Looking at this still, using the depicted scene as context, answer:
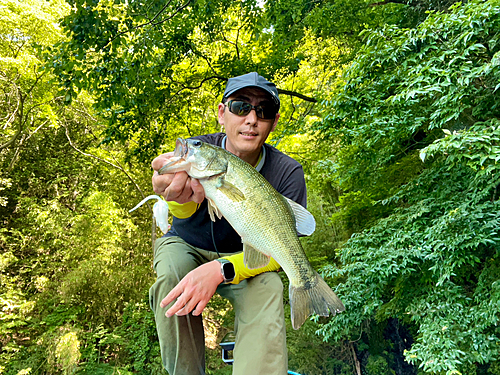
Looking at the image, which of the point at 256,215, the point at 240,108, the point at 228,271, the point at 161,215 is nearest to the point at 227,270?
the point at 228,271

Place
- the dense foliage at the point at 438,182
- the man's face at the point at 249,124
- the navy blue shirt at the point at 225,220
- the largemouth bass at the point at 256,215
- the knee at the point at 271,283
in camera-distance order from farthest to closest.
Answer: the dense foliage at the point at 438,182, the navy blue shirt at the point at 225,220, the man's face at the point at 249,124, the knee at the point at 271,283, the largemouth bass at the point at 256,215

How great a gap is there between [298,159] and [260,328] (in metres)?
8.02

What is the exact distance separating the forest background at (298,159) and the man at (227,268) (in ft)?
6.29

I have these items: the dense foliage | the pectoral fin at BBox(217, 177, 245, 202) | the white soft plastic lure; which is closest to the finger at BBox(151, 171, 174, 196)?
the pectoral fin at BBox(217, 177, 245, 202)

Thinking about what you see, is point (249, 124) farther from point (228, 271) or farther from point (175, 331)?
point (175, 331)

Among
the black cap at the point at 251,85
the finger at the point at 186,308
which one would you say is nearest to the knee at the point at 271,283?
the finger at the point at 186,308

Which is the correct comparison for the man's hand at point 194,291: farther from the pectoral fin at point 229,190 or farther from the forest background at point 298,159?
the forest background at point 298,159

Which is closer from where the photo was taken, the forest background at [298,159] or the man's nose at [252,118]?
the man's nose at [252,118]

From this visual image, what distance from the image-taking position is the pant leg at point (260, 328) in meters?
1.79

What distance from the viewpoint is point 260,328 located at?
185cm

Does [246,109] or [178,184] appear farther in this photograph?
[246,109]

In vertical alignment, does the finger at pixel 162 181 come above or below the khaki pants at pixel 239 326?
above

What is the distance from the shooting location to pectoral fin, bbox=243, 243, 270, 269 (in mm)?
1546

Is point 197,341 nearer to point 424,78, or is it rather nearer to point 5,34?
point 424,78
